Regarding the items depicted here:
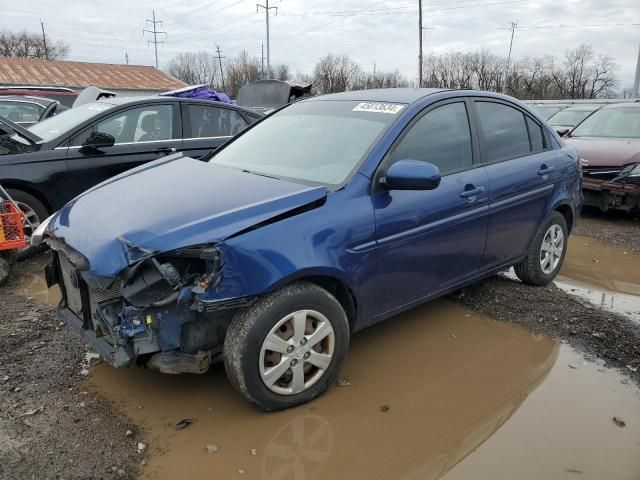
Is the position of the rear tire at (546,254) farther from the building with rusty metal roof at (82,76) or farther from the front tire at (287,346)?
the building with rusty metal roof at (82,76)

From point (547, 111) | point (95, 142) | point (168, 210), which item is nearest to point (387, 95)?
point (168, 210)

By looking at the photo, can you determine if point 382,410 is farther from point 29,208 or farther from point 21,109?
point 21,109

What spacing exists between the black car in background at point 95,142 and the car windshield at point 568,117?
9.24 meters

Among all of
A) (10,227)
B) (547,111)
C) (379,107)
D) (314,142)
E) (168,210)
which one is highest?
(547,111)

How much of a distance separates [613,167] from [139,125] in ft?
21.1

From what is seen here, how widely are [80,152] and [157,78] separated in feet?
128

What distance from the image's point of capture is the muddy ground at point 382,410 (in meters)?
2.51

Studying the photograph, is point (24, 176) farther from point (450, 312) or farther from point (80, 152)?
point (450, 312)

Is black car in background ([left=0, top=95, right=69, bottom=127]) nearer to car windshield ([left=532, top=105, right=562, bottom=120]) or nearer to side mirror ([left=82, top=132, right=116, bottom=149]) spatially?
side mirror ([left=82, top=132, right=116, bottom=149])

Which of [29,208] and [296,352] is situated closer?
[296,352]

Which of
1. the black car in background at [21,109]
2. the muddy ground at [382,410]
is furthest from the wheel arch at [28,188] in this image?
the black car in background at [21,109]

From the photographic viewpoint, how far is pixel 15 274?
5.05 m

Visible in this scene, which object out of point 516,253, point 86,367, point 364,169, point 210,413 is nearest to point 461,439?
point 210,413

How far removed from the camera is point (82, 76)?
3697cm
